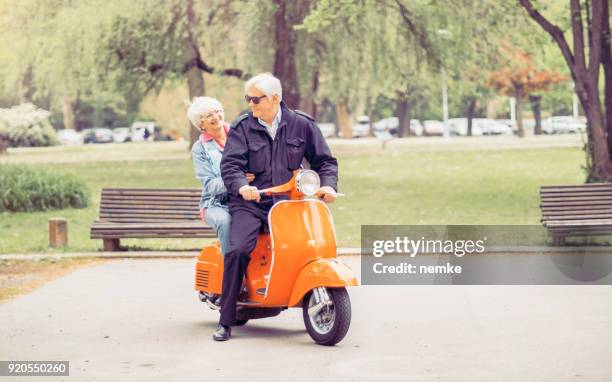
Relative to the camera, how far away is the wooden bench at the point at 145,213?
621 inches

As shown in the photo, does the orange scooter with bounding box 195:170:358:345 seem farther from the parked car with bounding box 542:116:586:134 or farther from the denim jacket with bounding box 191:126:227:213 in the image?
the parked car with bounding box 542:116:586:134

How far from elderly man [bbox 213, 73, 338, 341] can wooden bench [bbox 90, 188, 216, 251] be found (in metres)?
6.72

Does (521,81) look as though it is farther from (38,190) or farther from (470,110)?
(38,190)

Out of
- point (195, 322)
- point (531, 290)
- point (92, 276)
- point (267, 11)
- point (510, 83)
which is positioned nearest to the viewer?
point (195, 322)

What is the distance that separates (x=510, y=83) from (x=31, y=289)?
61180 millimetres

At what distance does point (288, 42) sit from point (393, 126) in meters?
81.8

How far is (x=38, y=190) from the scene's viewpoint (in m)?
25.6

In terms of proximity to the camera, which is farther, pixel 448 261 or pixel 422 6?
pixel 422 6

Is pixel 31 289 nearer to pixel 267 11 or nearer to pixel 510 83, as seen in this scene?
pixel 267 11

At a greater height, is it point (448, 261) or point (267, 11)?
point (267, 11)

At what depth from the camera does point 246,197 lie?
28.6 ft

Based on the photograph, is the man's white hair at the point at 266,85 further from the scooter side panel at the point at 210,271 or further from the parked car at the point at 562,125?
the parked car at the point at 562,125

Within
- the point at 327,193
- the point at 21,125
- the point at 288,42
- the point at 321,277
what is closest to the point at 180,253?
the point at 327,193

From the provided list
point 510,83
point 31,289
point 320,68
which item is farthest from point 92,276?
point 510,83
